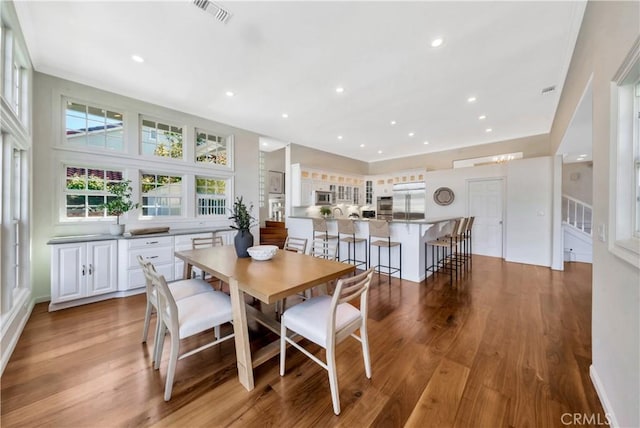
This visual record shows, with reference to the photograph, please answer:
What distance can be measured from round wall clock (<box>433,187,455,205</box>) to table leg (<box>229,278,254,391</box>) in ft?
20.7

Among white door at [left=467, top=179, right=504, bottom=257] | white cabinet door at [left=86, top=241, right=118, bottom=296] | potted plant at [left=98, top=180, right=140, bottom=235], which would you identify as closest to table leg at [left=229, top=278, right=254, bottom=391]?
white cabinet door at [left=86, top=241, right=118, bottom=296]

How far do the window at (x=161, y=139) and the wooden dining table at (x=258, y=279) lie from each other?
9.11ft

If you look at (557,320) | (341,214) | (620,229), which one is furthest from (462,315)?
(341,214)

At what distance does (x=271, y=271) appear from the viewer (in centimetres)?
191

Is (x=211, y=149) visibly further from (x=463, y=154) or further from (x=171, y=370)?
(x=463, y=154)

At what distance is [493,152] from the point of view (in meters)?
6.29

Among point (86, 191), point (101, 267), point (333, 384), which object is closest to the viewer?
point (333, 384)

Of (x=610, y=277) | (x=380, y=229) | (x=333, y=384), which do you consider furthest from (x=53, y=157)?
(x=610, y=277)

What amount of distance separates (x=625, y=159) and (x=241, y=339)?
256 cm

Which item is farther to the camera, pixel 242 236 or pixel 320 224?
pixel 320 224

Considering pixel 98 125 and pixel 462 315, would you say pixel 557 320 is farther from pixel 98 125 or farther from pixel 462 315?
pixel 98 125

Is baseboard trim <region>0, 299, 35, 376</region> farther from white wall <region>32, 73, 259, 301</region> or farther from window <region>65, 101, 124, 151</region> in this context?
window <region>65, 101, 124, 151</region>

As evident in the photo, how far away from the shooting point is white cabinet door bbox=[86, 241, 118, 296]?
10.0 ft
